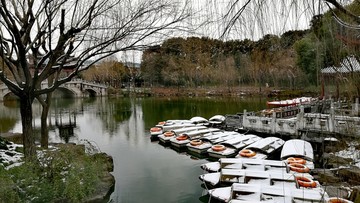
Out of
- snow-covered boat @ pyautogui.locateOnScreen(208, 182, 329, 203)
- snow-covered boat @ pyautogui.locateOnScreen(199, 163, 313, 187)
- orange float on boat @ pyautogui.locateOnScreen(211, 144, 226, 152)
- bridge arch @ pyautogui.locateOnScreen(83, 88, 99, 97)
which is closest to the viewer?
snow-covered boat @ pyautogui.locateOnScreen(208, 182, 329, 203)

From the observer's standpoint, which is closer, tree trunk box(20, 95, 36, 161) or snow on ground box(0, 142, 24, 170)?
tree trunk box(20, 95, 36, 161)

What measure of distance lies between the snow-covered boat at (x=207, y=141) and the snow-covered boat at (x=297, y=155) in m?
2.94

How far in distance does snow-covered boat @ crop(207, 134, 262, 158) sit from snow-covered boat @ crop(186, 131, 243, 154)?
465 millimetres

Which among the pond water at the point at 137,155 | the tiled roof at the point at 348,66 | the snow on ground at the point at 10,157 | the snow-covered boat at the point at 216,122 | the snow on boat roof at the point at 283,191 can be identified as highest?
the tiled roof at the point at 348,66

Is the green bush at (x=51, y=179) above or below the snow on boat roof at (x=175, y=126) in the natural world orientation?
above

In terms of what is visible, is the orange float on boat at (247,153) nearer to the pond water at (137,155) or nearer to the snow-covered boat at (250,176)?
the pond water at (137,155)

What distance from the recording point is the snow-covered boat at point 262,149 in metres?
9.85

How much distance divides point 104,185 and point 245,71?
4721mm

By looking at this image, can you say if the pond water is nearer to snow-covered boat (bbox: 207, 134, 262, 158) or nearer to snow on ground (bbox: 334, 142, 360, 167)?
snow-covered boat (bbox: 207, 134, 262, 158)

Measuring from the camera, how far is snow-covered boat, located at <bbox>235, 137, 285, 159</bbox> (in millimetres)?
9852

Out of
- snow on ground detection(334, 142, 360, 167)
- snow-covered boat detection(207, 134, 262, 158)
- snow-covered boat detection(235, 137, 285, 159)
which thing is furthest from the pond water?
snow on ground detection(334, 142, 360, 167)

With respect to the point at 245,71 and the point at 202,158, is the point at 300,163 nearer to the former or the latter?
the point at 245,71

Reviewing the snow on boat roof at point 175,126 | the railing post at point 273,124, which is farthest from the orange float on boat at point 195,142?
the railing post at point 273,124

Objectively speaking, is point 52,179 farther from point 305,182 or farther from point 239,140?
point 239,140
